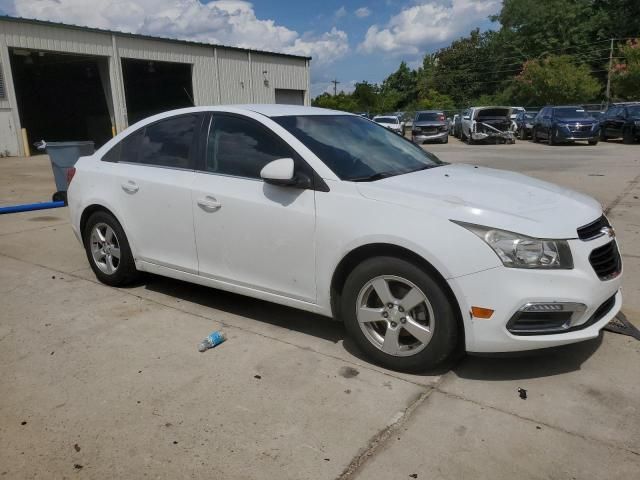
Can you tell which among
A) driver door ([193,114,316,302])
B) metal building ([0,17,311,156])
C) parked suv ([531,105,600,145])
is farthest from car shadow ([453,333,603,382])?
parked suv ([531,105,600,145])

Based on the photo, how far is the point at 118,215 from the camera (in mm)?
4738

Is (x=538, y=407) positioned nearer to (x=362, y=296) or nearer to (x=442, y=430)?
(x=442, y=430)

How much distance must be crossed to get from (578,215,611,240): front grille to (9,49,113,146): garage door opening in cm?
3289

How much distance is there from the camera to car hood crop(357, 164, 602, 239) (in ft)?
10.1

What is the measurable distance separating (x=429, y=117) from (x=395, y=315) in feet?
88.4

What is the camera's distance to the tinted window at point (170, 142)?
14.4 ft

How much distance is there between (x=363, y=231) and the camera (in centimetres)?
332

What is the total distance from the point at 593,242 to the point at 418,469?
1670 millimetres

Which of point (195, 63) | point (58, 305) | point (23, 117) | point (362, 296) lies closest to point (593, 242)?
point (362, 296)

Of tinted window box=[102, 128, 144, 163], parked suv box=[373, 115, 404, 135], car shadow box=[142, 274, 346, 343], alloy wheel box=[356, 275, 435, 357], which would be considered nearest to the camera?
alloy wheel box=[356, 275, 435, 357]

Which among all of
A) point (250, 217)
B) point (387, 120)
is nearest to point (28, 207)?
point (250, 217)

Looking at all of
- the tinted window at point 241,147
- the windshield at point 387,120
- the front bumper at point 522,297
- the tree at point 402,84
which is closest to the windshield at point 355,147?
the tinted window at point 241,147

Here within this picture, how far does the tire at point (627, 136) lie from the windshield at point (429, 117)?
27.8 ft

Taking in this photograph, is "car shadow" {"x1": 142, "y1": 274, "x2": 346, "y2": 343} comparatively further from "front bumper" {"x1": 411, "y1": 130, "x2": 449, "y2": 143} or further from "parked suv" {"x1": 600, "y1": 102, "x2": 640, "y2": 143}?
"front bumper" {"x1": 411, "y1": 130, "x2": 449, "y2": 143}
